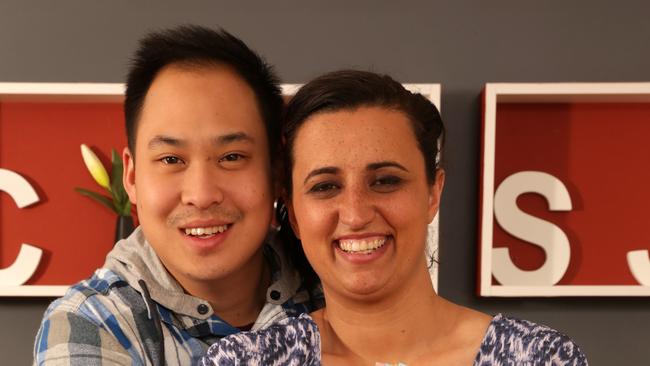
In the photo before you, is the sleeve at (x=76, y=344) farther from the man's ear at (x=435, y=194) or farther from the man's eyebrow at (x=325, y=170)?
the man's ear at (x=435, y=194)

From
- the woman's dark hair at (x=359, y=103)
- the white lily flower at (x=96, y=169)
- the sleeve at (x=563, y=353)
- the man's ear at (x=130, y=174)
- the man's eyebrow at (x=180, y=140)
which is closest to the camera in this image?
the sleeve at (x=563, y=353)

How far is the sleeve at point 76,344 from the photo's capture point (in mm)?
1099

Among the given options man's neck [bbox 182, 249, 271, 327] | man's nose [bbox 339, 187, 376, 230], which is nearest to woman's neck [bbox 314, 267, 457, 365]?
man's nose [bbox 339, 187, 376, 230]

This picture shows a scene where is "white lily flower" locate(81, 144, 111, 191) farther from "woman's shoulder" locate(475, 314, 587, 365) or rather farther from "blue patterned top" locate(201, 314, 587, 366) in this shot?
"woman's shoulder" locate(475, 314, 587, 365)

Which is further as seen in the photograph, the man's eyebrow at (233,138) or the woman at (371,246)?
the man's eyebrow at (233,138)

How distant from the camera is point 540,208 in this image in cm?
219

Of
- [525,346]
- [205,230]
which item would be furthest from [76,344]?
[525,346]

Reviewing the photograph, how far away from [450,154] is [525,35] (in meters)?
0.45

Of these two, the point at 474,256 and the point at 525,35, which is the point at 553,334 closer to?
the point at 474,256

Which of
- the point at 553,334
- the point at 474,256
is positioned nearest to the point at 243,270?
the point at 553,334

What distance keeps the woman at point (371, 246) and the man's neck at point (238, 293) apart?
0.22 meters

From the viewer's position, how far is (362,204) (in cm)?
104

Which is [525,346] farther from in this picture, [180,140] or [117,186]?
[117,186]

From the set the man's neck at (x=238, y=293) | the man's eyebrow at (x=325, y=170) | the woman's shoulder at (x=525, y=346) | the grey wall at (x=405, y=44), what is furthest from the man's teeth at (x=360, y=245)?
the grey wall at (x=405, y=44)
